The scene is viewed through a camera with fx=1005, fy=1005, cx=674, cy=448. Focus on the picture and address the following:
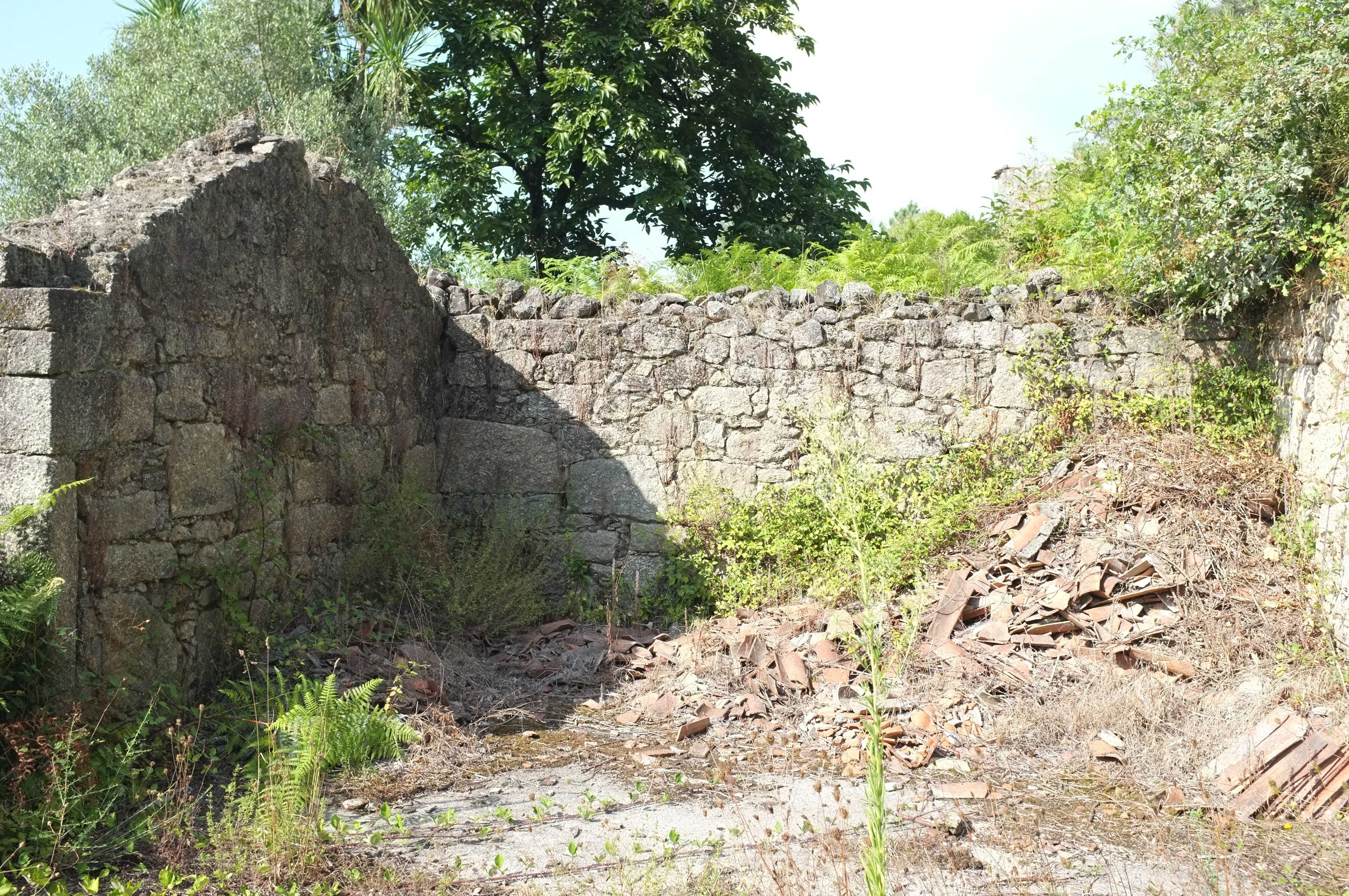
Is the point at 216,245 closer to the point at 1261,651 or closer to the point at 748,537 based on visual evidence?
the point at 748,537

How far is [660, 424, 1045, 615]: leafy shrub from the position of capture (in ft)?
22.8

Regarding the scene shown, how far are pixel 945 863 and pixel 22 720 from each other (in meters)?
3.53

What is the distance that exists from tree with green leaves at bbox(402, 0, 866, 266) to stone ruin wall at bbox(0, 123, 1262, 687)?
6.53 m

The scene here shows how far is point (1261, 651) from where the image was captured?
5.42 metres

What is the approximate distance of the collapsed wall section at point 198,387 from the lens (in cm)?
424

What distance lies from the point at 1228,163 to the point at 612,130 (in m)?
9.42

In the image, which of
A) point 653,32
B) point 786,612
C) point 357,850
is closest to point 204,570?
point 357,850

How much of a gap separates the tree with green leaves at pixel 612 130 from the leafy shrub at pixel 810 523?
741 centimetres

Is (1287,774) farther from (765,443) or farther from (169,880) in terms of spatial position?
(169,880)

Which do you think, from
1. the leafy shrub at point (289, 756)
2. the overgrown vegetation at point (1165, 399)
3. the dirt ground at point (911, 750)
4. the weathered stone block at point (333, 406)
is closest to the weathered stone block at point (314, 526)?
the weathered stone block at point (333, 406)

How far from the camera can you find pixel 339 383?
651cm

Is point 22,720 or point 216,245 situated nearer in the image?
point 22,720

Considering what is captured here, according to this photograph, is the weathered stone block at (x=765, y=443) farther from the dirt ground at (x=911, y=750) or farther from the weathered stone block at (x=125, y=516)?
the weathered stone block at (x=125, y=516)

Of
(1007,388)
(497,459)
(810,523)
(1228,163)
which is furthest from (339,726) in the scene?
(1228,163)
